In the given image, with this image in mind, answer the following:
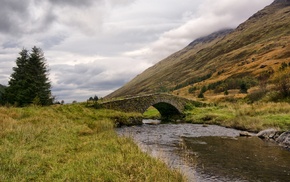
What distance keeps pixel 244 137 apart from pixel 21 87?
37.0 m

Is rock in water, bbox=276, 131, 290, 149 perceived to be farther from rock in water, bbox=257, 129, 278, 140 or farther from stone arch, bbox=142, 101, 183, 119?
stone arch, bbox=142, 101, 183, 119

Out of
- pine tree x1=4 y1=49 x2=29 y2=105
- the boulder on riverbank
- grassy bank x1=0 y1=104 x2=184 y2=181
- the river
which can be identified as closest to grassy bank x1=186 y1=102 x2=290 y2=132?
the boulder on riverbank

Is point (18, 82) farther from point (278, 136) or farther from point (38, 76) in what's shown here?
point (278, 136)

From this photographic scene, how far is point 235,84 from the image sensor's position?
98.2m

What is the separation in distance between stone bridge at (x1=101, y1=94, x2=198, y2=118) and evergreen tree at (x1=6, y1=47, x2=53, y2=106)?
13345mm

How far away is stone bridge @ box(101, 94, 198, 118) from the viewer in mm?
41000

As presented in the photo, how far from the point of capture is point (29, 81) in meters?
46.8

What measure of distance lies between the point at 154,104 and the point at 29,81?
73.3 ft

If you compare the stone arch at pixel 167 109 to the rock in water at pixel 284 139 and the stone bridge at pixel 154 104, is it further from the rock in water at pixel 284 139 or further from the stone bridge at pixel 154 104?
the rock in water at pixel 284 139

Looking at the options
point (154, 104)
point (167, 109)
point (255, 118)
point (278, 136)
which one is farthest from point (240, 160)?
point (167, 109)

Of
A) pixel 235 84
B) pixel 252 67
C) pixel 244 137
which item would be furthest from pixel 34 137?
pixel 252 67

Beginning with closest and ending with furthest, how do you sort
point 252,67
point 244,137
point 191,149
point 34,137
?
point 34,137 → point 191,149 → point 244,137 → point 252,67

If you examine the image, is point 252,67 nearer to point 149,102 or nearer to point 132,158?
point 149,102

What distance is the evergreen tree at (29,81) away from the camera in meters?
44.6
